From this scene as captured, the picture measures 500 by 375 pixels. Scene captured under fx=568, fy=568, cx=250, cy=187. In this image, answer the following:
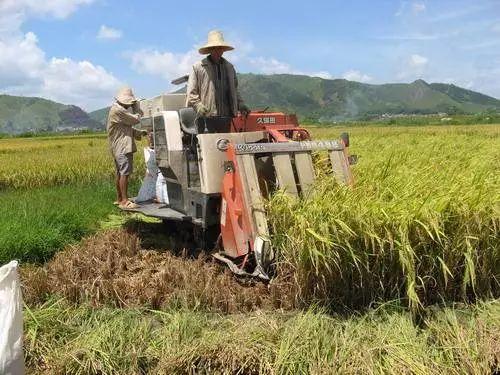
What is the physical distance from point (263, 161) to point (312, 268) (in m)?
1.40

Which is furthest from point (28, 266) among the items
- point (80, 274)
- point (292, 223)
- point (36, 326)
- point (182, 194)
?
point (292, 223)

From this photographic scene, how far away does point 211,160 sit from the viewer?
489cm

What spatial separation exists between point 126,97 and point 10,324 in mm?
4553

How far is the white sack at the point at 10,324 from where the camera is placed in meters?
2.93

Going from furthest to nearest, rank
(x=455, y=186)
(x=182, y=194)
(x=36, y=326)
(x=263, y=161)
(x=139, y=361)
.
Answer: (x=182, y=194), (x=263, y=161), (x=455, y=186), (x=36, y=326), (x=139, y=361)

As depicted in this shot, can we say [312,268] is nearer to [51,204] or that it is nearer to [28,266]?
[28,266]

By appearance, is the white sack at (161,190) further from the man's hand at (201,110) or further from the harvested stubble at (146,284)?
the man's hand at (201,110)

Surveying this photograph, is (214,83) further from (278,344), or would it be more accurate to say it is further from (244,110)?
(278,344)

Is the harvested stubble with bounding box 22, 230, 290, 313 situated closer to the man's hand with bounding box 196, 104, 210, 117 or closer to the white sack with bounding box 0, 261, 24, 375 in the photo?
the white sack with bounding box 0, 261, 24, 375

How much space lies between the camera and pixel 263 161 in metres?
4.89

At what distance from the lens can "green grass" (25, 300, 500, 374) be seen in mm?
3217

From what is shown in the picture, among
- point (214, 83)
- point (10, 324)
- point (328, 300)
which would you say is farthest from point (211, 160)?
point (10, 324)

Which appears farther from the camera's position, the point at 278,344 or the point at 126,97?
the point at 126,97

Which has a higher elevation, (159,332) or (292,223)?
(292,223)
